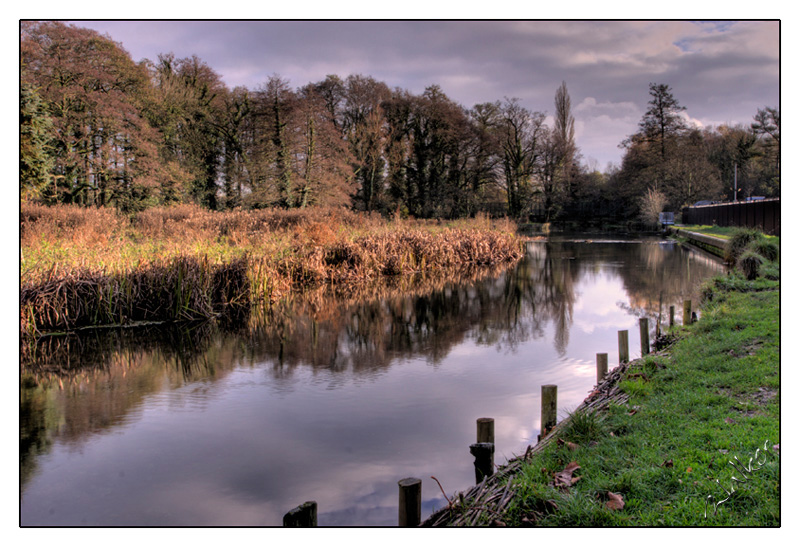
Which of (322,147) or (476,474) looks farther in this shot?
(322,147)

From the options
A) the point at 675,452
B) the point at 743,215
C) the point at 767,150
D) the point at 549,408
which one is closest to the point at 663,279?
the point at 743,215

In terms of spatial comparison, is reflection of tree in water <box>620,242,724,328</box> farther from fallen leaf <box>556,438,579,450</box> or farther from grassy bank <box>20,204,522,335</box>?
fallen leaf <box>556,438,579,450</box>

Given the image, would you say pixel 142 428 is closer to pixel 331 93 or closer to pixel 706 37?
pixel 706 37

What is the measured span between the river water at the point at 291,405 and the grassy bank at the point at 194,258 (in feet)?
2.28

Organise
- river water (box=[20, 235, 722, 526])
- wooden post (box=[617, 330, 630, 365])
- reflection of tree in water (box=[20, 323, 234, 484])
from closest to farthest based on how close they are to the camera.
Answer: river water (box=[20, 235, 722, 526]), reflection of tree in water (box=[20, 323, 234, 484]), wooden post (box=[617, 330, 630, 365])

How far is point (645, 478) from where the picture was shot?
3.68 meters

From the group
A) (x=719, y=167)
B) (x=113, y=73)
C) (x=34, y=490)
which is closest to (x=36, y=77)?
(x=113, y=73)

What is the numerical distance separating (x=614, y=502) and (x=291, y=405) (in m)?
4.36

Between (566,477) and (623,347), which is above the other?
(623,347)

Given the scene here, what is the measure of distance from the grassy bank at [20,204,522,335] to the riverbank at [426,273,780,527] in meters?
7.63

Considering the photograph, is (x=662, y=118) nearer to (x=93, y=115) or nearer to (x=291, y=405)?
(x=93, y=115)

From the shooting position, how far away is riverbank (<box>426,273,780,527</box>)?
3322mm

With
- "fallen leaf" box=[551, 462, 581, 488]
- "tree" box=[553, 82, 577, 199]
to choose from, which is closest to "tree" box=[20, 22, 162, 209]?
"fallen leaf" box=[551, 462, 581, 488]

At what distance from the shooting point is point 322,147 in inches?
1273
